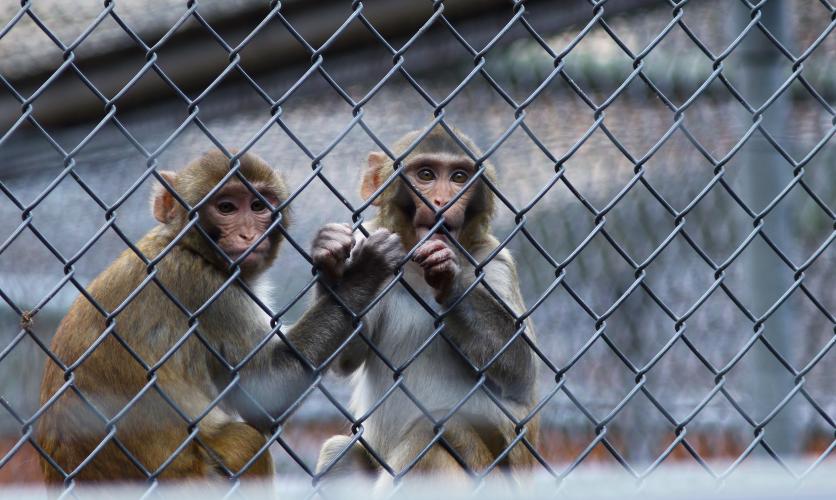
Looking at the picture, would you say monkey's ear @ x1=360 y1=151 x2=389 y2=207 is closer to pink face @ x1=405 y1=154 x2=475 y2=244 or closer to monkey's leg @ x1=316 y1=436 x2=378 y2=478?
pink face @ x1=405 y1=154 x2=475 y2=244

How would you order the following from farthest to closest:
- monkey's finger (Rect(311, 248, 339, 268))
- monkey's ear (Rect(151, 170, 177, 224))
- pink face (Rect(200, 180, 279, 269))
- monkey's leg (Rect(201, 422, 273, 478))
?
monkey's ear (Rect(151, 170, 177, 224)) < pink face (Rect(200, 180, 279, 269)) < monkey's leg (Rect(201, 422, 273, 478)) < monkey's finger (Rect(311, 248, 339, 268))

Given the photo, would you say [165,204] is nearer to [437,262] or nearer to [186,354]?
[186,354]

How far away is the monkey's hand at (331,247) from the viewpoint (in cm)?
366

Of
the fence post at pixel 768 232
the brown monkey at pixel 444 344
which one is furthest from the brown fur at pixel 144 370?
the fence post at pixel 768 232

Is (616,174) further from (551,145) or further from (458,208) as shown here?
(458,208)

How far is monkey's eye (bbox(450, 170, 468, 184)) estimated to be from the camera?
14.6ft

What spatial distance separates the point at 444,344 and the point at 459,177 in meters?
0.68

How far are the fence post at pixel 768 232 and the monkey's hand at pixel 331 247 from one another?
4.81 ft

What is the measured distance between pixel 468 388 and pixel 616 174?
261 centimetres

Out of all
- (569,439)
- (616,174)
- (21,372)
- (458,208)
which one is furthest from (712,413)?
(21,372)

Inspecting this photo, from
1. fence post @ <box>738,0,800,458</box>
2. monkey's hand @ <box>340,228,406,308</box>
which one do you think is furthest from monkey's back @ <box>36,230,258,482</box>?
fence post @ <box>738,0,800,458</box>

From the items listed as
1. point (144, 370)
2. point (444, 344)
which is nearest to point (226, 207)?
point (144, 370)

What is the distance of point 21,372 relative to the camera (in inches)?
223

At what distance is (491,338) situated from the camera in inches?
157
